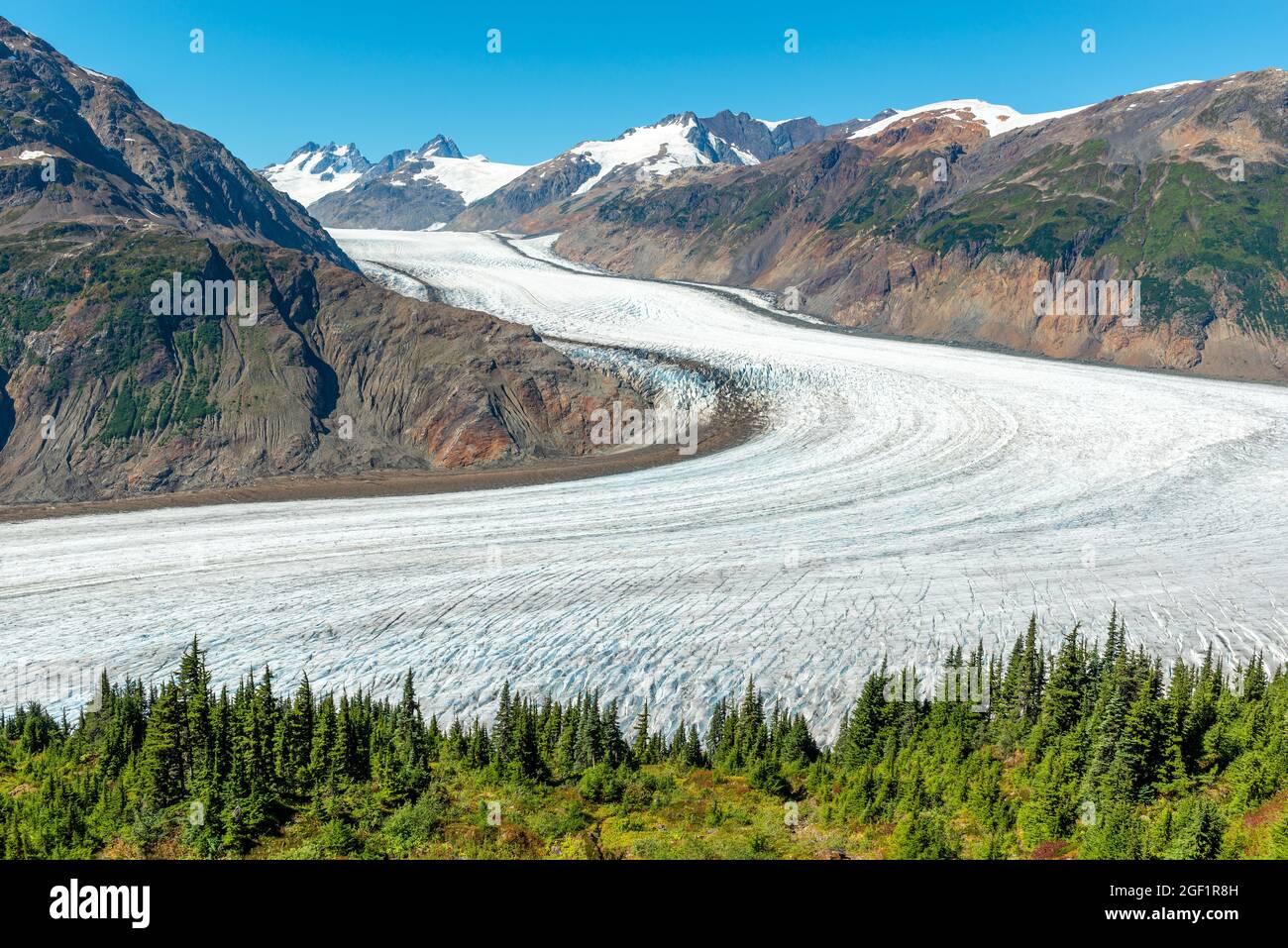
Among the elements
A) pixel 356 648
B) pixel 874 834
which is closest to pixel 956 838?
pixel 874 834

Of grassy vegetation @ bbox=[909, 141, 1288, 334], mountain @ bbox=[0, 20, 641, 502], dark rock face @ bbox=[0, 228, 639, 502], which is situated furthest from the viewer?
grassy vegetation @ bbox=[909, 141, 1288, 334]

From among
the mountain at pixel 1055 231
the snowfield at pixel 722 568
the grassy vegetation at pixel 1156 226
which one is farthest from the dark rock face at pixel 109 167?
the grassy vegetation at pixel 1156 226

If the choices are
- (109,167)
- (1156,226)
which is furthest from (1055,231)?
(109,167)

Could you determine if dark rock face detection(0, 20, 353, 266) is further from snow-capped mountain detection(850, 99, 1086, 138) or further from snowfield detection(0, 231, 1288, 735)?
snow-capped mountain detection(850, 99, 1086, 138)

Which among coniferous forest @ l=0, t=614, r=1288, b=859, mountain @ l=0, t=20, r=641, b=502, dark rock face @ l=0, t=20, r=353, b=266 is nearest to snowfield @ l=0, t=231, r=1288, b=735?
coniferous forest @ l=0, t=614, r=1288, b=859

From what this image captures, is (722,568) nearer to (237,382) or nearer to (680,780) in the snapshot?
(680,780)

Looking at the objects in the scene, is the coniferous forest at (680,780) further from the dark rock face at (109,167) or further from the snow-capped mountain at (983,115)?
the snow-capped mountain at (983,115)
